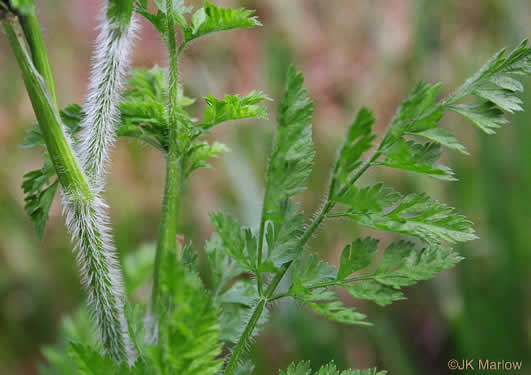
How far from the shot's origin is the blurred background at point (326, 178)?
198 centimetres

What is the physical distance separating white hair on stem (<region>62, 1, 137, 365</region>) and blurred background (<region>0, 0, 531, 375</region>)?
1.06 meters

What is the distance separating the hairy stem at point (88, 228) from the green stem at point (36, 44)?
0.7 inches

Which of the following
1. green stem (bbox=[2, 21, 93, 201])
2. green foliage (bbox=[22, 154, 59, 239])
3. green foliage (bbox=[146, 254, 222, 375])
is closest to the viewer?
green foliage (bbox=[146, 254, 222, 375])

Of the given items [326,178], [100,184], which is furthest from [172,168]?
[326,178]

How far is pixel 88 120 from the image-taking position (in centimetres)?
65

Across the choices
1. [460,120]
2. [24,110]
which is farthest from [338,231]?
[24,110]

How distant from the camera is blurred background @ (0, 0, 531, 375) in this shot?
1.98 metres

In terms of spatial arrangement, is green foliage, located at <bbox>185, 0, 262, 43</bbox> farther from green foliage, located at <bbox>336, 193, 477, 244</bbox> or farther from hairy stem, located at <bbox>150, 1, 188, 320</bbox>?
green foliage, located at <bbox>336, 193, 477, 244</bbox>

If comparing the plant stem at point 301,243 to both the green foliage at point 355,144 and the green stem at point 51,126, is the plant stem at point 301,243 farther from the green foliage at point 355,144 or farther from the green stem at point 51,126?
the green stem at point 51,126

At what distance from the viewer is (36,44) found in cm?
58

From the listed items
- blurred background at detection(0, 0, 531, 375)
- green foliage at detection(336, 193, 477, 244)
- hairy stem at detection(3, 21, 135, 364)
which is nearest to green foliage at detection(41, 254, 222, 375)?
hairy stem at detection(3, 21, 135, 364)

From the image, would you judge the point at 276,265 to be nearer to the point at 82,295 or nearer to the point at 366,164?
the point at 366,164

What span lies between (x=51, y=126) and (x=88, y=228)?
0.14 meters

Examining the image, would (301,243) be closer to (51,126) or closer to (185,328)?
(185,328)
